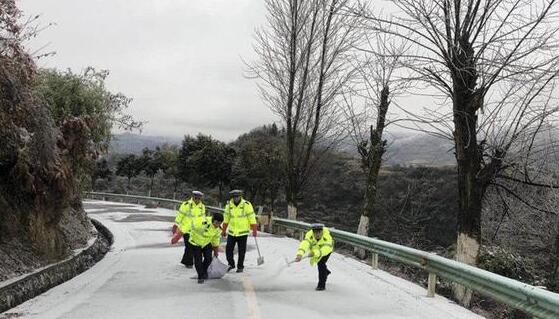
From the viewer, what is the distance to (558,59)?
8875 mm

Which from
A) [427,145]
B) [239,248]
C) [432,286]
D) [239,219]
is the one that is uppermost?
[427,145]

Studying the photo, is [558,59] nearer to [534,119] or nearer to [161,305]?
[534,119]

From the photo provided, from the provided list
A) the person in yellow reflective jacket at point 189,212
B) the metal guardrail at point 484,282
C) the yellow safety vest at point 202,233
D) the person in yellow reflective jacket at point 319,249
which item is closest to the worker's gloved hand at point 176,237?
the person in yellow reflective jacket at point 189,212

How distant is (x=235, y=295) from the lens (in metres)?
9.39

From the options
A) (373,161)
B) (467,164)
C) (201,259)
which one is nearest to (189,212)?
(201,259)

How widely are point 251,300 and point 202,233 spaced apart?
271cm

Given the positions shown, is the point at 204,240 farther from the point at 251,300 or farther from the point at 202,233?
the point at 251,300

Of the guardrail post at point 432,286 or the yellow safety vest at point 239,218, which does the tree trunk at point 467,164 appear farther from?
the yellow safety vest at point 239,218

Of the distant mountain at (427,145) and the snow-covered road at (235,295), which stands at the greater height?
the distant mountain at (427,145)

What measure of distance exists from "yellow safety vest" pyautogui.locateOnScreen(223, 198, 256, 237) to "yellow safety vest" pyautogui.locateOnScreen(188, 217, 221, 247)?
0.68 meters

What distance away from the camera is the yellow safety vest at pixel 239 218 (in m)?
12.2

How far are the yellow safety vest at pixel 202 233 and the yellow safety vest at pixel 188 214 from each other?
160 mm

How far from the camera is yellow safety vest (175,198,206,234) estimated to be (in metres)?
11.6

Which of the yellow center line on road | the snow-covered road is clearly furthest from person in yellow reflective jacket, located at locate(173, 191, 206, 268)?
the yellow center line on road
